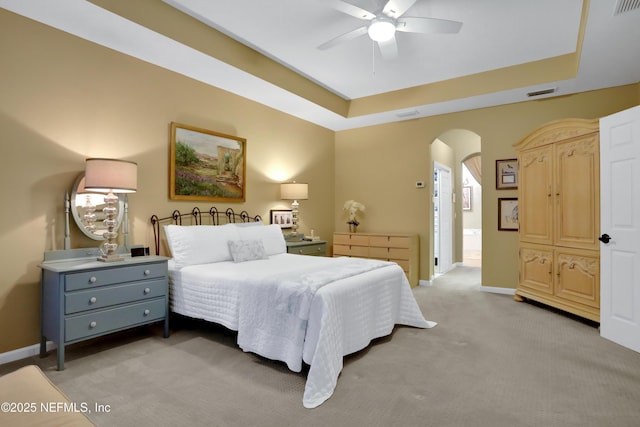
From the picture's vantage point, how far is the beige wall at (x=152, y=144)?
8.98 feet

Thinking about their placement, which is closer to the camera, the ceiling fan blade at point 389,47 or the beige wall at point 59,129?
the beige wall at point 59,129

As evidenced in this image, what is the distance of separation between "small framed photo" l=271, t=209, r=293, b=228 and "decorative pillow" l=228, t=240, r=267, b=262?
127 cm

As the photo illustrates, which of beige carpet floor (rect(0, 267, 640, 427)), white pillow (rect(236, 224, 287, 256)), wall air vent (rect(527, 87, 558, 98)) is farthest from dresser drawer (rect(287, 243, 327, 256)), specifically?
wall air vent (rect(527, 87, 558, 98))

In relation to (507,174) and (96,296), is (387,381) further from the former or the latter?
(507,174)

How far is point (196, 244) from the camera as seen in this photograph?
344cm

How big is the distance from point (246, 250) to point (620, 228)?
352cm

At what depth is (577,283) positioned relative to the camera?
146 inches

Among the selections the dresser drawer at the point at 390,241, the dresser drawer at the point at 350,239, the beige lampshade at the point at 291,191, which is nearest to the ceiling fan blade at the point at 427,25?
the beige lampshade at the point at 291,191

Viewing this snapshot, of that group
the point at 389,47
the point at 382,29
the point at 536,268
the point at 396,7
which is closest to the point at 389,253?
the point at 536,268

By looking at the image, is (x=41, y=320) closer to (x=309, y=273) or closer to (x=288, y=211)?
(x=309, y=273)

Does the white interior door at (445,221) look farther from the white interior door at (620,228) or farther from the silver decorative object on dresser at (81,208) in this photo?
the silver decorative object on dresser at (81,208)

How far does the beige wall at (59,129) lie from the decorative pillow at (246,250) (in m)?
0.82

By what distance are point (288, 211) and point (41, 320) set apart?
3268 millimetres

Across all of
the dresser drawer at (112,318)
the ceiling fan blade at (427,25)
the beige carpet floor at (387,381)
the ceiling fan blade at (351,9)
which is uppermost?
the ceiling fan blade at (351,9)
